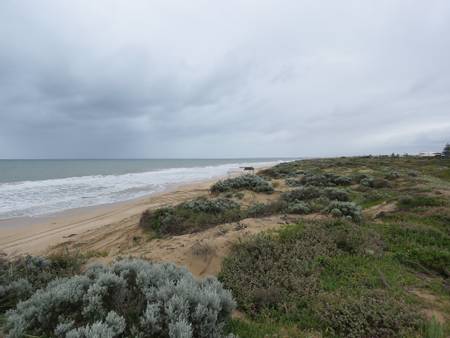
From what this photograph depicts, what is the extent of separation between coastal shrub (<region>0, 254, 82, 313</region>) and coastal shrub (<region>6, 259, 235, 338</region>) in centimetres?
58

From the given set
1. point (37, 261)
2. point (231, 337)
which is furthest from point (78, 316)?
point (37, 261)

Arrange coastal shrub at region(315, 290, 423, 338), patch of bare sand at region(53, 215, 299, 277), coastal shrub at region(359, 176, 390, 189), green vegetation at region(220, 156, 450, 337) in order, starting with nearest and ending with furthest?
coastal shrub at region(315, 290, 423, 338) → green vegetation at region(220, 156, 450, 337) → patch of bare sand at region(53, 215, 299, 277) → coastal shrub at region(359, 176, 390, 189)

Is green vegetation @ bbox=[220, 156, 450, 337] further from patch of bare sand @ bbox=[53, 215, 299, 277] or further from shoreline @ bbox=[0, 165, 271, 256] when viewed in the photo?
shoreline @ bbox=[0, 165, 271, 256]

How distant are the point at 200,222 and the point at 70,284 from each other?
531 cm

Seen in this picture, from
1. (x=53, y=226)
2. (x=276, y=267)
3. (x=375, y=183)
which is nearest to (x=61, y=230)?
(x=53, y=226)

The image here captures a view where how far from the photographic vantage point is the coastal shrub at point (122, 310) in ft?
8.84

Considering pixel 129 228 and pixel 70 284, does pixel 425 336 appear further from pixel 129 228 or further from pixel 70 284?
pixel 129 228

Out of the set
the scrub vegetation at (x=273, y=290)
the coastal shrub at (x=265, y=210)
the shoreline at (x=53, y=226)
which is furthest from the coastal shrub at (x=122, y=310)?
the shoreline at (x=53, y=226)

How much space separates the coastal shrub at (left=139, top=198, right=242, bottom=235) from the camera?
27.8ft

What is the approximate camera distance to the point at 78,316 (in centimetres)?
297

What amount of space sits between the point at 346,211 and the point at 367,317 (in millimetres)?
4795

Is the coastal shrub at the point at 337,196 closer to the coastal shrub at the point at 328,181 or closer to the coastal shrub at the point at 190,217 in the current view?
the coastal shrub at the point at 190,217

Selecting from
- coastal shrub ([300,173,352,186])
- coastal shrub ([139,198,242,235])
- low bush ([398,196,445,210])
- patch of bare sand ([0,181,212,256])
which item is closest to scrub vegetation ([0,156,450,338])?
low bush ([398,196,445,210])

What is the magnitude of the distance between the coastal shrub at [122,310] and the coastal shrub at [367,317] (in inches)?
55.9
